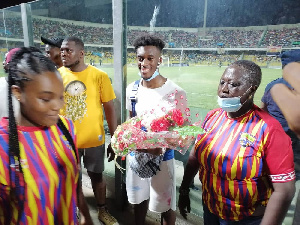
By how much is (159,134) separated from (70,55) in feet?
5.74

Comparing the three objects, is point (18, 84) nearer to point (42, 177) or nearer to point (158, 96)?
Answer: point (42, 177)

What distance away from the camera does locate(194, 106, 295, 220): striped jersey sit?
4.45ft

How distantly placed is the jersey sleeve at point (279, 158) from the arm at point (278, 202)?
0.04m

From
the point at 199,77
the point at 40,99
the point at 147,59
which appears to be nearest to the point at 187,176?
the point at 147,59

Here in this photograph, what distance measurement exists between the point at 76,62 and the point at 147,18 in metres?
1.57

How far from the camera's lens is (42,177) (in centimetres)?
111

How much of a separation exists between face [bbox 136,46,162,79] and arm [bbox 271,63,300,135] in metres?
1.49

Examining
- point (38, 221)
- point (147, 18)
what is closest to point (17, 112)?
point (38, 221)

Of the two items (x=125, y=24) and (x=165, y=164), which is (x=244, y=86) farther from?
(x=125, y=24)

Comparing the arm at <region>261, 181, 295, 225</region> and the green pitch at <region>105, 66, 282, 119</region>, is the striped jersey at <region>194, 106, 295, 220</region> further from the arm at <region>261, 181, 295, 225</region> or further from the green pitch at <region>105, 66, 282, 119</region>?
the green pitch at <region>105, 66, 282, 119</region>

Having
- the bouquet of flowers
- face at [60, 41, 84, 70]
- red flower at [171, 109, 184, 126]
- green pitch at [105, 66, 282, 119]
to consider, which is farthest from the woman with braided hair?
green pitch at [105, 66, 282, 119]

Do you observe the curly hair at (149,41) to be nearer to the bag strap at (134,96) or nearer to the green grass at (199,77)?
the bag strap at (134,96)

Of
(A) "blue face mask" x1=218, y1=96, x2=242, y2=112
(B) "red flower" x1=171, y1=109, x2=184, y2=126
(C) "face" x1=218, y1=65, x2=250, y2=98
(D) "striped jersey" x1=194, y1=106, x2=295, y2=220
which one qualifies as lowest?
(D) "striped jersey" x1=194, y1=106, x2=295, y2=220

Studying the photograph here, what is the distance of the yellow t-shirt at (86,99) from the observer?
8.77 feet
